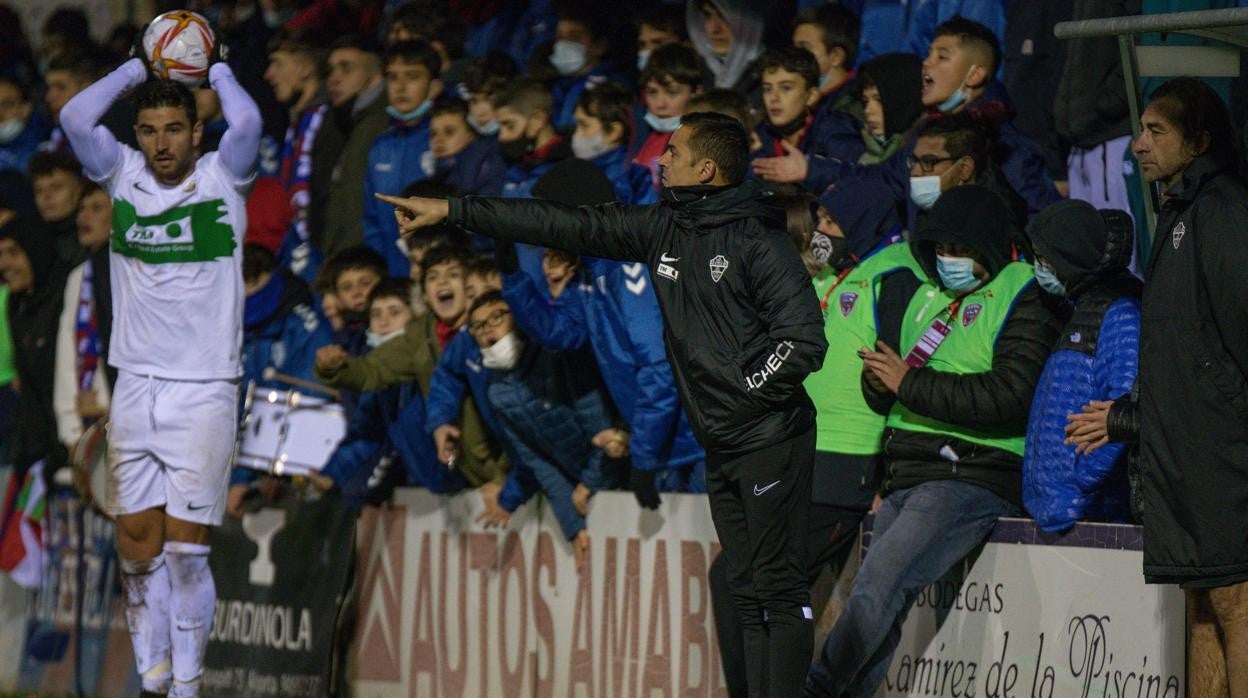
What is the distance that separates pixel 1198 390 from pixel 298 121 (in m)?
8.90

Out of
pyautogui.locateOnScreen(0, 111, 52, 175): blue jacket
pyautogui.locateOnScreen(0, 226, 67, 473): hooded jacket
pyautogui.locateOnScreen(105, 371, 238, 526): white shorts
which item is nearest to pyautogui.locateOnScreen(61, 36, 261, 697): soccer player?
pyautogui.locateOnScreen(105, 371, 238, 526): white shorts

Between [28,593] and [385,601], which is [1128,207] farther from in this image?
[28,593]

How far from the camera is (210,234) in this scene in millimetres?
9234

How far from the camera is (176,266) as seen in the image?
362 inches

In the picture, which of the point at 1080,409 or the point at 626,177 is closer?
the point at 1080,409

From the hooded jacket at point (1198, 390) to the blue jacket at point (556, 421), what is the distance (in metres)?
3.60

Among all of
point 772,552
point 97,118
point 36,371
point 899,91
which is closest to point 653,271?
point 772,552

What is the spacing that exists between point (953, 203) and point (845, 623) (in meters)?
1.81

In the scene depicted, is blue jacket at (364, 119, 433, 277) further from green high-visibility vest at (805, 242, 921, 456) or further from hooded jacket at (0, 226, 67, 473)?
green high-visibility vest at (805, 242, 921, 456)

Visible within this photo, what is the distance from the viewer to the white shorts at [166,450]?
917cm

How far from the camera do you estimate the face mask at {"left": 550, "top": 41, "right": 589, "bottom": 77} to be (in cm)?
1220

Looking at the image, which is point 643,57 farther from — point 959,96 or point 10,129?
point 10,129

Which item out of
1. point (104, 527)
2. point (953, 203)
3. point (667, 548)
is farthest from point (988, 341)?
point (104, 527)

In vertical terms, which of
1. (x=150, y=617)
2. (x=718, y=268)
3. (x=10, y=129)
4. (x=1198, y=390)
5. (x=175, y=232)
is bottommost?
(x=150, y=617)
